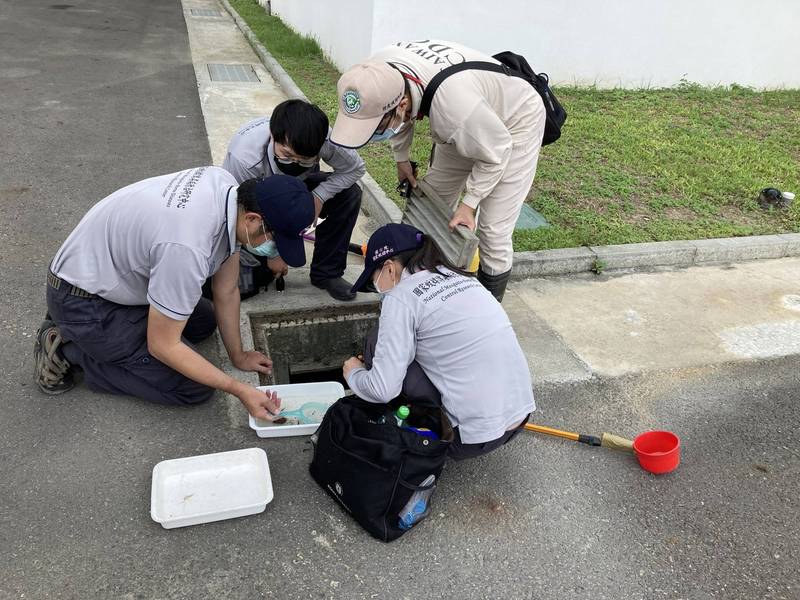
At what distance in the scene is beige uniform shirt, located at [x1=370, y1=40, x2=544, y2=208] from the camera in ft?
9.07

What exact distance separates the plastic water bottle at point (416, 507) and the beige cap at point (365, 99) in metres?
1.46

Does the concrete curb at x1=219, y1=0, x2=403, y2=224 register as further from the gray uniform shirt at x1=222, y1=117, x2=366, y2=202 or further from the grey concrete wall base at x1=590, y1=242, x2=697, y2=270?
the grey concrete wall base at x1=590, y1=242, x2=697, y2=270

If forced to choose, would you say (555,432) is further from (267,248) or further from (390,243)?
(267,248)

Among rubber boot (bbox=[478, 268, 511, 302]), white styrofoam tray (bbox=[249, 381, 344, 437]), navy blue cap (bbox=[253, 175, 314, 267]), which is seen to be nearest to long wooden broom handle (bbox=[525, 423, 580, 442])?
rubber boot (bbox=[478, 268, 511, 302])

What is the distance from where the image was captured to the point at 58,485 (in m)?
2.47

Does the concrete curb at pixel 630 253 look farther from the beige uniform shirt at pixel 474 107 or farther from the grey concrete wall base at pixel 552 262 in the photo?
the beige uniform shirt at pixel 474 107

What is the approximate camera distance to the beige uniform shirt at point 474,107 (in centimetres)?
277

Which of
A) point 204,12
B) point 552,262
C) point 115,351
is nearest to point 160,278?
point 115,351

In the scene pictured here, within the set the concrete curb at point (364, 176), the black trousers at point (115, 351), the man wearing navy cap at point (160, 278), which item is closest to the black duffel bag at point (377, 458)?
the man wearing navy cap at point (160, 278)

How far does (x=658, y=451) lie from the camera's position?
287cm

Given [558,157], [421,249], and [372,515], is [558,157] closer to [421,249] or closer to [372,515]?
[421,249]

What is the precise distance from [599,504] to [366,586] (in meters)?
1.09

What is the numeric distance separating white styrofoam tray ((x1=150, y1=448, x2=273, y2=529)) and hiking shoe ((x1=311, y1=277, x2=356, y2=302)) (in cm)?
140

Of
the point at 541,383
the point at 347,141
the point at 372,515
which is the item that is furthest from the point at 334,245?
the point at 372,515
